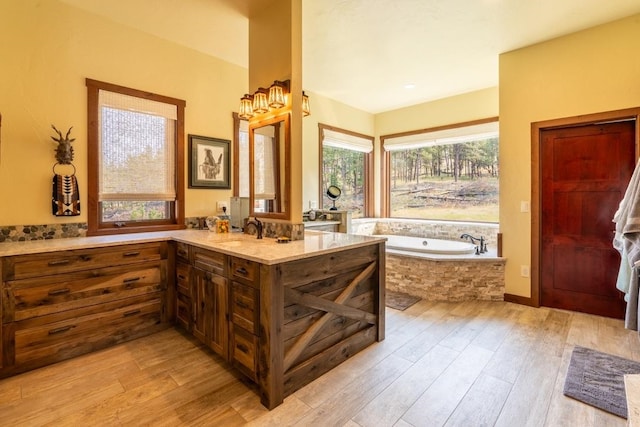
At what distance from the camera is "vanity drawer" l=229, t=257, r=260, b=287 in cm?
185

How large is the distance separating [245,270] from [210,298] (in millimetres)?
590

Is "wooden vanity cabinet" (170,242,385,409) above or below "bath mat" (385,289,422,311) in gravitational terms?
above

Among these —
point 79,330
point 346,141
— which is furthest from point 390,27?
point 79,330

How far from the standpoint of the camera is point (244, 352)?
1986 mm

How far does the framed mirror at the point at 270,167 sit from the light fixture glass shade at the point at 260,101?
0.12 meters

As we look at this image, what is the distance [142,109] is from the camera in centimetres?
303

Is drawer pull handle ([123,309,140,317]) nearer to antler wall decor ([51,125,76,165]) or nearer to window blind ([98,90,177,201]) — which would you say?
window blind ([98,90,177,201])

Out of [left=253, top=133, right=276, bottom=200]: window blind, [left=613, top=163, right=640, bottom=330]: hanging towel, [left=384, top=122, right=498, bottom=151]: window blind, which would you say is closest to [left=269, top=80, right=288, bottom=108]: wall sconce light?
[left=253, top=133, right=276, bottom=200]: window blind

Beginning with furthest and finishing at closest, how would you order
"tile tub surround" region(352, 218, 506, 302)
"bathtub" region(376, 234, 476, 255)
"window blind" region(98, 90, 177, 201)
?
"bathtub" region(376, 234, 476, 255) → "tile tub surround" region(352, 218, 506, 302) → "window blind" region(98, 90, 177, 201)

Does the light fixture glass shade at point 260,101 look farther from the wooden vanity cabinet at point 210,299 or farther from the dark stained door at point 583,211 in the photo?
the dark stained door at point 583,211

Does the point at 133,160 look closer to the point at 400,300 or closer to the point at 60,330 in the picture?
the point at 60,330

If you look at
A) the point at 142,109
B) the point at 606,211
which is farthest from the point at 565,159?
the point at 142,109

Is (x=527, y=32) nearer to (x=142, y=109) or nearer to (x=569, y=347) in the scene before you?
(x=569, y=347)

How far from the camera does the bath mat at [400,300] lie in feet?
11.2
